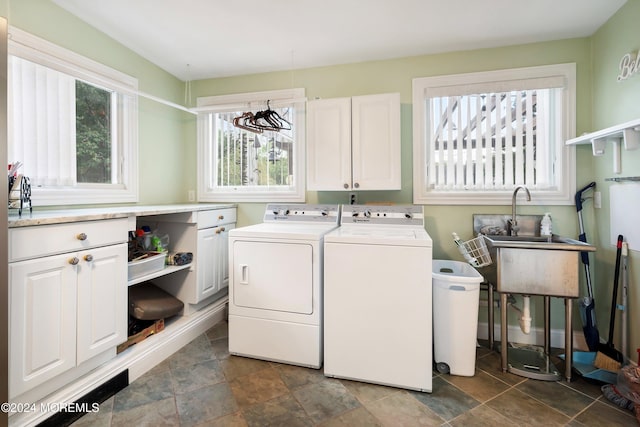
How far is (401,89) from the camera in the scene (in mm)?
2686

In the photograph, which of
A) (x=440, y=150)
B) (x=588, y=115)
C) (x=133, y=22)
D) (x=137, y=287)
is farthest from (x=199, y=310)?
(x=588, y=115)

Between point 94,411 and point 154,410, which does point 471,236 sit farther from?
point 94,411

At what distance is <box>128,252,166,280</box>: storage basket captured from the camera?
201cm

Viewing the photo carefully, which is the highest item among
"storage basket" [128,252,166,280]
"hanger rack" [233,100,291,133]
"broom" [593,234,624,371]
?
"hanger rack" [233,100,291,133]

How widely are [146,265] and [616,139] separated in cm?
322

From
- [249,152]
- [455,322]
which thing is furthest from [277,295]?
[249,152]

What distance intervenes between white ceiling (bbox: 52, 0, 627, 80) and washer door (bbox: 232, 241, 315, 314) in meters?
1.56

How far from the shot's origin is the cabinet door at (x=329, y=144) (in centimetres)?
247

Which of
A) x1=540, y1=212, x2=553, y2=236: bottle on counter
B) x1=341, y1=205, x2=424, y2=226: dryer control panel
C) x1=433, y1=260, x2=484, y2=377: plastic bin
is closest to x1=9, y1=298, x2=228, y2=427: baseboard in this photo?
x1=341, y1=205, x2=424, y2=226: dryer control panel

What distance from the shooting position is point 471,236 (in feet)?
8.39

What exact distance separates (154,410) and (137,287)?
1.11 m

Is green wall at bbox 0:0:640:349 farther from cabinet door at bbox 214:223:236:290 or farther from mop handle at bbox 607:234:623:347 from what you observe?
cabinet door at bbox 214:223:236:290

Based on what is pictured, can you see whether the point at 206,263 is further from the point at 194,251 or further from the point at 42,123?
the point at 42,123

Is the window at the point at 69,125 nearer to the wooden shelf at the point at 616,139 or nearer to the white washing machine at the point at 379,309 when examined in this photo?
the white washing machine at the point at 379,309
